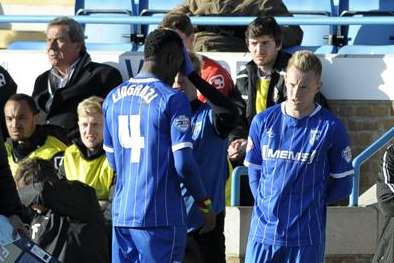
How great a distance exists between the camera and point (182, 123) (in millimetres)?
6316

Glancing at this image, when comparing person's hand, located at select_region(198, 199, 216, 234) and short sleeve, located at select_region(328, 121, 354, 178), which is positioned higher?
short sleeve, located at select_region(328, 121, 354, 178)

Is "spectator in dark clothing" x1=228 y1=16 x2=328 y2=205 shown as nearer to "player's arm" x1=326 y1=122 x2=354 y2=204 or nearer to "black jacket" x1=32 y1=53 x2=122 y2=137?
"black jacket" x1=32 y1=53 x2=122 y2=137

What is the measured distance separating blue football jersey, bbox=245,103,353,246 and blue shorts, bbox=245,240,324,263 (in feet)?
0.11

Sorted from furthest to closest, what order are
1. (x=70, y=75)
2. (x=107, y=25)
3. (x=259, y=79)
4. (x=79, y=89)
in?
(x=107, y=25) → (x=70, y=75) → (x=79, y=89) → (x=259, y=79)

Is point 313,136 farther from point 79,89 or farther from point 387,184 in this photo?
point 79,89

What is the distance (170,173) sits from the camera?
21.2 ft

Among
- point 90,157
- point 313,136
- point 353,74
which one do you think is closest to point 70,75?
point 90,157

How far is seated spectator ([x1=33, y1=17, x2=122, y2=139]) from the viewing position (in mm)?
9102

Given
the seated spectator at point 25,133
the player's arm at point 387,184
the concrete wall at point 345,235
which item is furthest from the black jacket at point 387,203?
the seated spectator at point 25,133

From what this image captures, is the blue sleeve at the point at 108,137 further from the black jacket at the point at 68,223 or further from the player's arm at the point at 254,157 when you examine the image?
the player's arm at the point at 254,157

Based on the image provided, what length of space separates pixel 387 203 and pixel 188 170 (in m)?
1.51

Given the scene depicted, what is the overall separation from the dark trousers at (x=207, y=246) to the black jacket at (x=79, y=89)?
1.99 metres

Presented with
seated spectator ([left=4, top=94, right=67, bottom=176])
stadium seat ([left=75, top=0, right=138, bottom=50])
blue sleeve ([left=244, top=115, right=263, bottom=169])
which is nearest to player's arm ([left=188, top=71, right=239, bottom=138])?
blue sleeve ([left=244, top=115, right=263, bottom=169])

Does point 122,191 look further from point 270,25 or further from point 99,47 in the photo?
point 99,47
